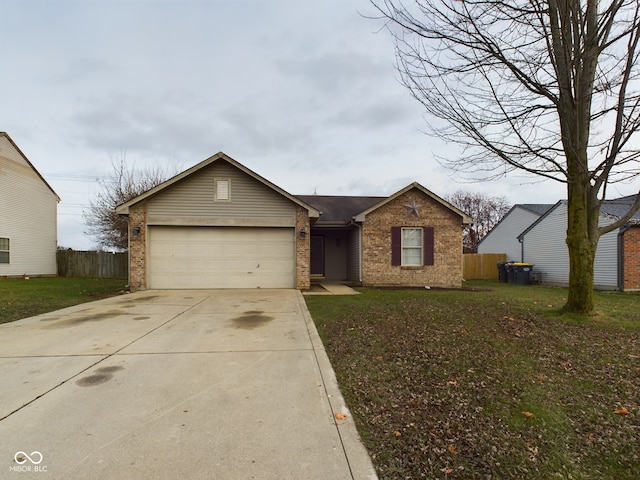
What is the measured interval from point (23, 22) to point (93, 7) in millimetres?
2129

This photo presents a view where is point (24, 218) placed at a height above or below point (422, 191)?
below

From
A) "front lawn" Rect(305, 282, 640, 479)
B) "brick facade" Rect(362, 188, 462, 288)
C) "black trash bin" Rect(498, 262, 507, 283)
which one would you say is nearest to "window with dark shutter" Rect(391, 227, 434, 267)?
"brick facade" Rect(362, 188, 462, 288)

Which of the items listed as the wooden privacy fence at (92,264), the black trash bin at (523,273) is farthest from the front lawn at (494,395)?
the wooden privacy fence at (92,264)

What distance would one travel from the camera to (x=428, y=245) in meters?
14.0

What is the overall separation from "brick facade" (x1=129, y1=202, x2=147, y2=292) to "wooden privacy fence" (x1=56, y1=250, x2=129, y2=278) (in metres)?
9.28

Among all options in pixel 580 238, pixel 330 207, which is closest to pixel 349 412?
pixel 580 238

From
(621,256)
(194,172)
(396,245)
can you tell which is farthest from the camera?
(621,256)

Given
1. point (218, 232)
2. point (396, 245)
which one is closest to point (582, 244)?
point (396, 245)

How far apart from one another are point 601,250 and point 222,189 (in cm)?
1588

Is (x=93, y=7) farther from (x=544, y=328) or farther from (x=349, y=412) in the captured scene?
(x=544, y=328)

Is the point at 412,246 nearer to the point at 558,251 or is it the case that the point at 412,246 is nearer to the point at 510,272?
the point at 510,272

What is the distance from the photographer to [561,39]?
6.18m

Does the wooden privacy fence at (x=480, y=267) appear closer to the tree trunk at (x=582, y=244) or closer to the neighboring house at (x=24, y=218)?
the tree trunk at (x=582, y=244)

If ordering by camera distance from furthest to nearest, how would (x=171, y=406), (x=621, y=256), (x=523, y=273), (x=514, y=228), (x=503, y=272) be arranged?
(x=514, y=228)
(x=503, y=272)
(x=523, y=273)
(x=621, y=256)
(x=171, y=406)
